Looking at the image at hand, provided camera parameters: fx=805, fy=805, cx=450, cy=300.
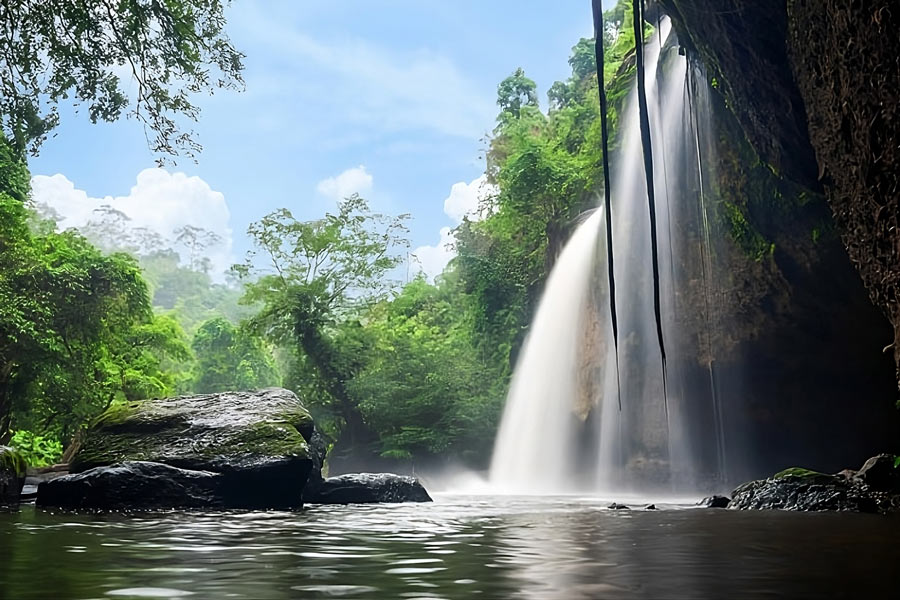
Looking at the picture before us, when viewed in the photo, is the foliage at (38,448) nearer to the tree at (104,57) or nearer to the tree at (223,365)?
the tree at (104,57)

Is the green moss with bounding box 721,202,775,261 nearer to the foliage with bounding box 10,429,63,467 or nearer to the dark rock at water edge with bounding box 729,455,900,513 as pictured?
the dark rock at water edge with bounding box 729,455,900,513

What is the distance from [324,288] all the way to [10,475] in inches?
724

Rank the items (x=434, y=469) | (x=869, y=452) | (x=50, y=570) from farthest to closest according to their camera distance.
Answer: (x=434, y=469), (x=869, y=452), (x=50, y=570)

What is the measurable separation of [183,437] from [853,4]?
7988 millimetres

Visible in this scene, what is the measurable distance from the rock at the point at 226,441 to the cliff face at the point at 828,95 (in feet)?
19.9

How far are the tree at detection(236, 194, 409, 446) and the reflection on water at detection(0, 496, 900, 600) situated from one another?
20.8 m

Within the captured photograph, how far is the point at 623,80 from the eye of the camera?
61.2 ft

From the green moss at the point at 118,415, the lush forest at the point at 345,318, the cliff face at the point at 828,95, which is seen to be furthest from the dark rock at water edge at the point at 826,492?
the lush forest at the point at 345,318

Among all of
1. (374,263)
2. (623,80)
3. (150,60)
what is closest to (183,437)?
(150,60)

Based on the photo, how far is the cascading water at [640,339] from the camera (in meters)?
15.4

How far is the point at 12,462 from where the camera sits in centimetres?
930

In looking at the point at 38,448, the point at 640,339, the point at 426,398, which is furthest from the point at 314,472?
the point at 38,448

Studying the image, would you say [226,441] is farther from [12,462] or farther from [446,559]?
[446,559]

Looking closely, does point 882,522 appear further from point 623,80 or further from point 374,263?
point 374,263
